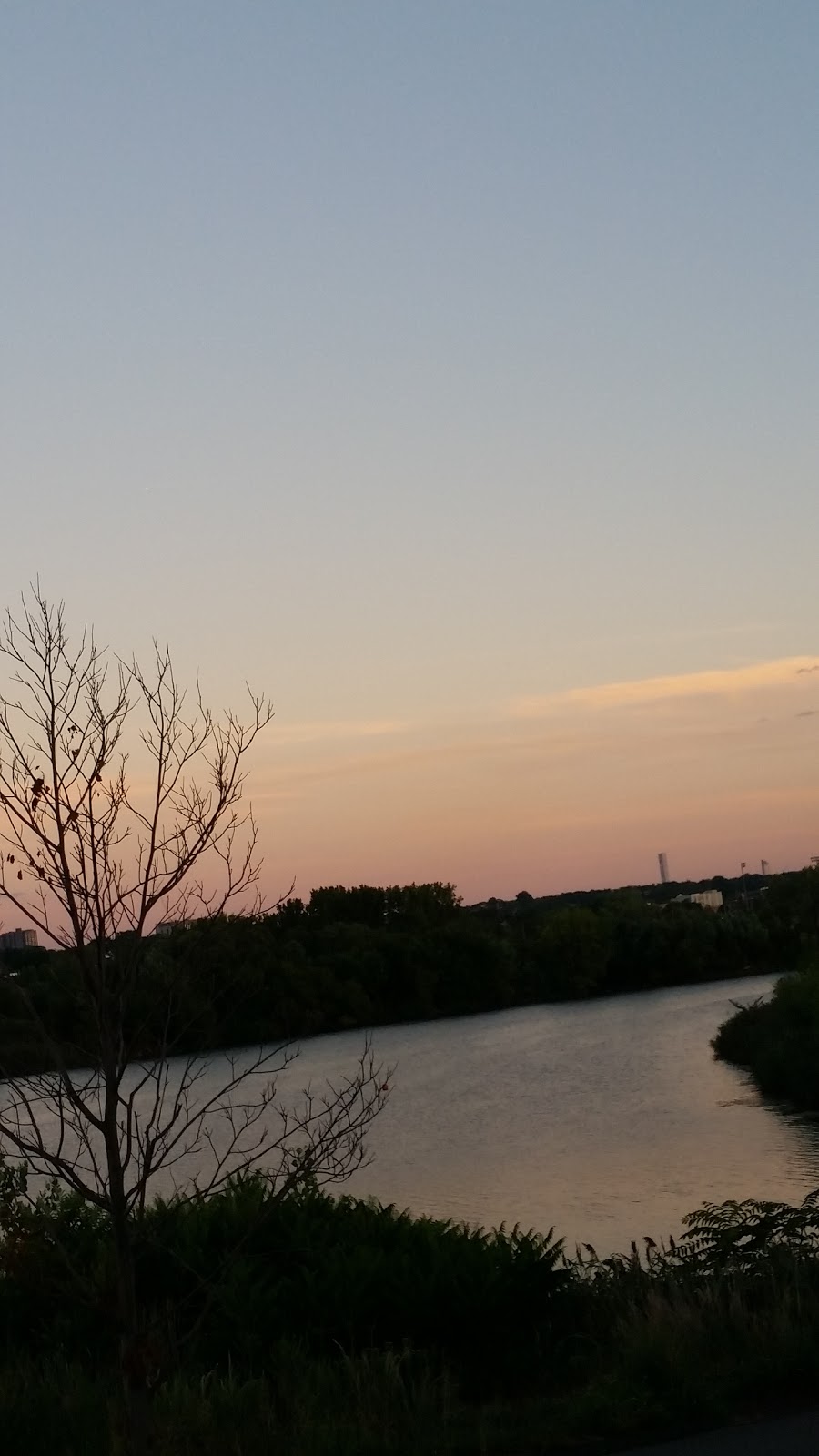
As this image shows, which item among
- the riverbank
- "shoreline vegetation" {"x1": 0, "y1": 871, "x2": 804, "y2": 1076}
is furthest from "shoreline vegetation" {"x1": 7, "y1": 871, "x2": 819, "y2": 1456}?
"shoreline vegetation" {"x1": 0, "y1": 871, "x2": 804, "y2": 1076}

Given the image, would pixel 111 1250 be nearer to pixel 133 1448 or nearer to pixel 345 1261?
pixel 345 1261

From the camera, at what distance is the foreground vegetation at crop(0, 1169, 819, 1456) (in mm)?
8477

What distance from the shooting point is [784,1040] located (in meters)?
47.3

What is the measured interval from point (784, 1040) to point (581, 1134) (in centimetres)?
1165

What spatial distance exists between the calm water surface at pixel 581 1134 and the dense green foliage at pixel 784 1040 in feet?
3.32

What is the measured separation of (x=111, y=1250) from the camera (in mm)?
14562

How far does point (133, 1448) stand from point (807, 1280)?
6.83 metres

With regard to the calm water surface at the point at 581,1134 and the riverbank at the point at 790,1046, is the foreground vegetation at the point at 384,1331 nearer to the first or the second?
the calm water surface at the point at 581,1134

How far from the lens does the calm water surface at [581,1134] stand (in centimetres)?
2767

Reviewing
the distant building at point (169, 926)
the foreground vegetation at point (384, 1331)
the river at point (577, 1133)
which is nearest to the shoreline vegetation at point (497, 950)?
Result: the river at point (577, 1133)

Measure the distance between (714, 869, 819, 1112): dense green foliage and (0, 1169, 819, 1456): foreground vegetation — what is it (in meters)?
29.7

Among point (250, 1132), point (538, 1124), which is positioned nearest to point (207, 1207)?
point (538, 1124)

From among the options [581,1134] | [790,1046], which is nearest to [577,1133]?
[581,1134]

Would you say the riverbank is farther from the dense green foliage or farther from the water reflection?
the water reflection
